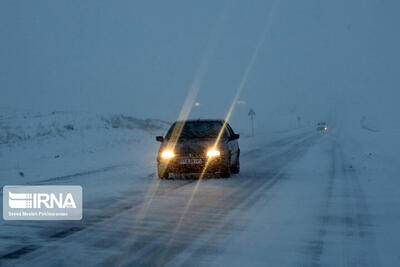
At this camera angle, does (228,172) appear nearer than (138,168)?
Yes

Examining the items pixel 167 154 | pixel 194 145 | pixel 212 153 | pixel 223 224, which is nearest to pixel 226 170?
pixel 212 153

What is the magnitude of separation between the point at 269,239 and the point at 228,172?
7.16 metres

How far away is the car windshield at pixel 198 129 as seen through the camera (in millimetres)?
13526

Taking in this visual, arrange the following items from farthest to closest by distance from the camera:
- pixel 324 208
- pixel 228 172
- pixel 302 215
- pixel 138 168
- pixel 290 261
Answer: pixel 138 168 → pixel 228 172 → pixel 324 208 → pixel 302 215 → pixel 290 261

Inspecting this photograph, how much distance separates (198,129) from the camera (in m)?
13.9

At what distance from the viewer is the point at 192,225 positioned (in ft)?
20.8

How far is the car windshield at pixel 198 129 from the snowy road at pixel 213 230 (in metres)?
3.23

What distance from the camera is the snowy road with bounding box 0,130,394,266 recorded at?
15.5 feet

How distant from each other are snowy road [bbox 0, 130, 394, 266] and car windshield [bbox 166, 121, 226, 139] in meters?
3.23

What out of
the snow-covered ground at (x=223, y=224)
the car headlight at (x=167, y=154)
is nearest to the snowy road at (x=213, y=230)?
the snow-covered ground at (x=223, y=224)

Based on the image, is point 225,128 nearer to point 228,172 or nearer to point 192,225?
point 228,172

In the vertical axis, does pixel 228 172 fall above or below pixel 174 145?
below

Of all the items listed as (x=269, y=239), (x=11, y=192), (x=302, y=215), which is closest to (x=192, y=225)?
(x=269, y=239)

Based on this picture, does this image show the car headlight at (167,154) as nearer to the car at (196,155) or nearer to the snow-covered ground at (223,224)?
the car at (196,155)
